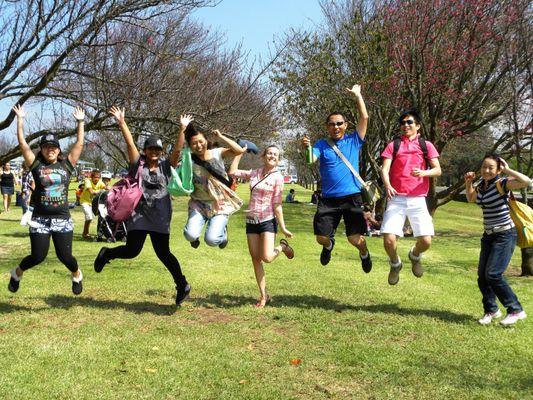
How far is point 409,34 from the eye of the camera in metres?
15.5

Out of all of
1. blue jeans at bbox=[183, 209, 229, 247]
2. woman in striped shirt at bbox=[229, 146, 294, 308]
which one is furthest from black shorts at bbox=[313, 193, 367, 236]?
→ blue jeans at bbox=[183, 209, 229, 247]

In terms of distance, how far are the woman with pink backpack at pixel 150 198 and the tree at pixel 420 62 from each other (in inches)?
331

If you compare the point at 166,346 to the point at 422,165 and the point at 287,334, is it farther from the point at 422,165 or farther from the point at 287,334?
Result: the point at 422,165

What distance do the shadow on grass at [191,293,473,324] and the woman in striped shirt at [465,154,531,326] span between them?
0.46 metres

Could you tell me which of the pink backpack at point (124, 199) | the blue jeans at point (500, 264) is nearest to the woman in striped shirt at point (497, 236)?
the blue jeans at point (500, 264)

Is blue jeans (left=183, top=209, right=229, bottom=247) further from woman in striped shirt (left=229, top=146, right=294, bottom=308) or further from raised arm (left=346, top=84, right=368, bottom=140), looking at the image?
raised arm (left=346, top=84, right=368, bottom=140)

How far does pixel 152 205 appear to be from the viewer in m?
5.95

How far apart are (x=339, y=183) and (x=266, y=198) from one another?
0.93 meters

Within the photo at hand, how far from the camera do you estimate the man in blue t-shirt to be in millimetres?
6398

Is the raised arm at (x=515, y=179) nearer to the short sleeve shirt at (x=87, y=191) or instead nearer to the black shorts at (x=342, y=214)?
the black shorts at (x=342, y=214)

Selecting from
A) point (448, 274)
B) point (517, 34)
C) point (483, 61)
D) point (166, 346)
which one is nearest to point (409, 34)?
point (483, 61)

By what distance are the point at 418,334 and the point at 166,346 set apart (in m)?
2.61

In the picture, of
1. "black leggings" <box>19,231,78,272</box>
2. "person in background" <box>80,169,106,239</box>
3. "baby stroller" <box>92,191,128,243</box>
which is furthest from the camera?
"person in background" <box>80,169,106,239</box>

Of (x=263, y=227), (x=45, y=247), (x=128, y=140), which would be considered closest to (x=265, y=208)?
(x=263, y=227)
